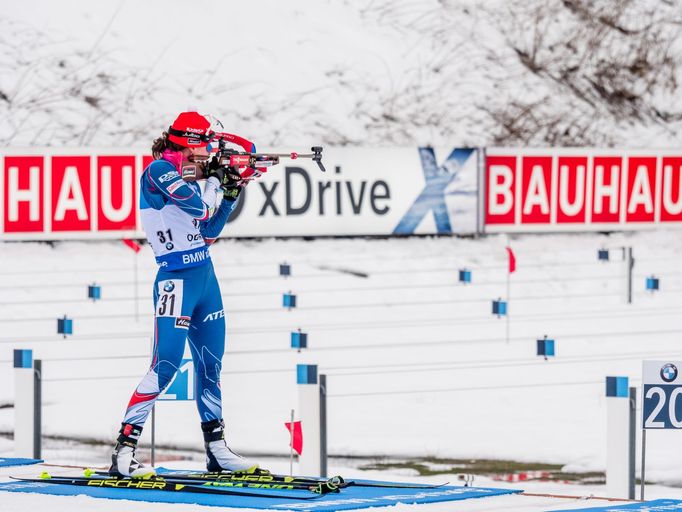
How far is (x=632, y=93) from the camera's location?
1292 inches

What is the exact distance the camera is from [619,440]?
7711mm

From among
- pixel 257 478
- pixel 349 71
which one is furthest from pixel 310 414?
pixel 349 71

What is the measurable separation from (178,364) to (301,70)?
23.5m

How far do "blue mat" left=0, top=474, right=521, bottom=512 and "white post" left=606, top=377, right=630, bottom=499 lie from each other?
905 millimetres

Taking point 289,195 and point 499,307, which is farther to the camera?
point 289,195

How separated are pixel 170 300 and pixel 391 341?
31.7 ft

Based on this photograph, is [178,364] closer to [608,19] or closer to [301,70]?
[301,70]

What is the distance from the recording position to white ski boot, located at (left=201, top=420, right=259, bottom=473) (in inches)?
291

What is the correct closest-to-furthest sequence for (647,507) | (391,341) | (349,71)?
(647,507) → (391,341) → (349,71)

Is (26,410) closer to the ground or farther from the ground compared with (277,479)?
Answer: farther from the ground

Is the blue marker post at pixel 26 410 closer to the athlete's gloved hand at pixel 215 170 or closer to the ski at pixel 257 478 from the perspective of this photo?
the ski at pixel 257 478

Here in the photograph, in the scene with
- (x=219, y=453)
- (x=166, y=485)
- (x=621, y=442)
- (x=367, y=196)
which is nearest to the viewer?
(x=166, y=485)

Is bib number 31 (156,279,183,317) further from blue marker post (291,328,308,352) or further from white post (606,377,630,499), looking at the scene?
blue marker post (291,328,308,352)

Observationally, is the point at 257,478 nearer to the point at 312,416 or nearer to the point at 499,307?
the point at 312,416
